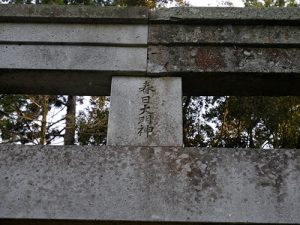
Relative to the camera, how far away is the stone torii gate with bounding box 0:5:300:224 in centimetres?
258

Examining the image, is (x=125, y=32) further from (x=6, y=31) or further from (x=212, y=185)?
(x=212, y=185)

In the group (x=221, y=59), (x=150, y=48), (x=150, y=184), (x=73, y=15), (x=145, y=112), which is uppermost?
(x=73, y=15)

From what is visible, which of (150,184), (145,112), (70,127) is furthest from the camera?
(70,127)

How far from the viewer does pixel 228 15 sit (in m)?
3.47

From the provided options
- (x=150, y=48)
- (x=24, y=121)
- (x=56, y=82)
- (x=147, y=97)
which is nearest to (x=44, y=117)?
(x=24, y=121)

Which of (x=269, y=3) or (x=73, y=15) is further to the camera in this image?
(x=269, y=3)

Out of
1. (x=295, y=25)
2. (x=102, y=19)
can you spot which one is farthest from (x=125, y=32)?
(x=295, y=25)

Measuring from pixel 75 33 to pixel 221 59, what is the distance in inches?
50.6

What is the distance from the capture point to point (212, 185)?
266 centimetres

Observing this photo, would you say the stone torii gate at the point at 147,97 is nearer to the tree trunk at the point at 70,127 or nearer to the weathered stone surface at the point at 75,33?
the weathered stone surface at the point at 75,33

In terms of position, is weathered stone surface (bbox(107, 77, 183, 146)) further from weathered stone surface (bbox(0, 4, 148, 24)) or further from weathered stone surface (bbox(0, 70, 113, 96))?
weathered stone surface (bbox(0, 4, 148, 24))

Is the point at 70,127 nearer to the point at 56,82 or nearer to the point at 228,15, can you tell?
the point at 56,82

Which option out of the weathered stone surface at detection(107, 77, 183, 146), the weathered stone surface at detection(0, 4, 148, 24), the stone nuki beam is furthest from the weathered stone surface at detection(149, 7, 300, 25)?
the weathered stone surface at detection(107, 77, 183, 146)

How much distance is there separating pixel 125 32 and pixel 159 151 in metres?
1.22
